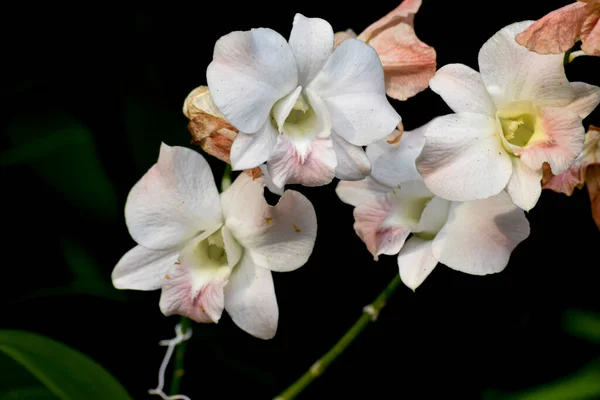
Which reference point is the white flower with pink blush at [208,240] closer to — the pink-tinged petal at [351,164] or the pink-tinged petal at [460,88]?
the pink-tinged petal at [351,164]

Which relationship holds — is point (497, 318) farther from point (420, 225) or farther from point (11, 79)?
point (11, 79)

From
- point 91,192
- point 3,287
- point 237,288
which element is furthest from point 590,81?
point 3,287

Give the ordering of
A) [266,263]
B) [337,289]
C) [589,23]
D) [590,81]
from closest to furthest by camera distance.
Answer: [589,23] → [266,263] → [590,81] → [337,289]

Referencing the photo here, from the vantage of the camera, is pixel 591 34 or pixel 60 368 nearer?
pixel 591 34

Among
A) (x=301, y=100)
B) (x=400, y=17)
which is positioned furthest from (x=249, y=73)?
(x=400, y=17)

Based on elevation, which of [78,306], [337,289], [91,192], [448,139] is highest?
[448,139]

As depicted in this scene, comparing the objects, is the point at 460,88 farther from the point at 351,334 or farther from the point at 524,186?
the point at 351,334

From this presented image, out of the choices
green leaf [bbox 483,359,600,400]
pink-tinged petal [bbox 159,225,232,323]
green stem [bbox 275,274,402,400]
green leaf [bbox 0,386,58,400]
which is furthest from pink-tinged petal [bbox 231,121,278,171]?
green leaf [bbox 483,359,600,400]
